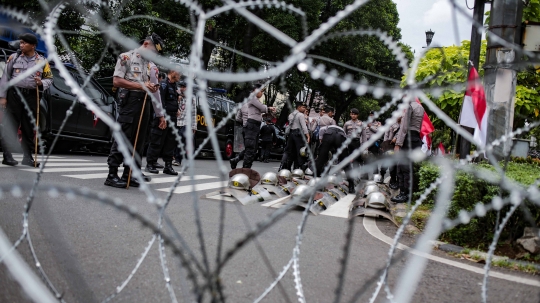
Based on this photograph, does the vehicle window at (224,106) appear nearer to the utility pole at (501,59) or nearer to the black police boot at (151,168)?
the black police boot at (151,168)

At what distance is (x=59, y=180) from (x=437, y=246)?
4.48 meters

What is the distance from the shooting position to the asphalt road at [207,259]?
248 cm

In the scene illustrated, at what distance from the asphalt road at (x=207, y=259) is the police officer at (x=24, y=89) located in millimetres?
2340

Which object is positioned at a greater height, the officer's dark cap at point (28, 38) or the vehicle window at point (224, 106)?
the officer's dark cap at point (28, 38)

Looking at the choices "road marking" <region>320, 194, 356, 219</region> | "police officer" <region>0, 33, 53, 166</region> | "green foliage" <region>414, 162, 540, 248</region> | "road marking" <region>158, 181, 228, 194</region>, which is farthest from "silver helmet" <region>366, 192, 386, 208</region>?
"police officer" <region>0, 33, 53, 166</region>

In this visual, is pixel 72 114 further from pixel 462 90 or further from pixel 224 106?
pixel 462 90

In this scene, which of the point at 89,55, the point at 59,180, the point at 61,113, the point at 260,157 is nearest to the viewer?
the point at 59,180

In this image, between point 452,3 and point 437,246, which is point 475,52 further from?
point 452,3

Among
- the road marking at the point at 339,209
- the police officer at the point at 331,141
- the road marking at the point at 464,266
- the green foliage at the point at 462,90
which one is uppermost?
the green foliage at the point at 462,90

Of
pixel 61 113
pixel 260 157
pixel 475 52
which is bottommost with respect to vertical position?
pixel 260 157

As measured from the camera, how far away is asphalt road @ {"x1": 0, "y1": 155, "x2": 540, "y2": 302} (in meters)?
2.48

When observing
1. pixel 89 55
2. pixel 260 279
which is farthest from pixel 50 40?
→ pixel 89 55

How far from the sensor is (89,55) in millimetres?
12727

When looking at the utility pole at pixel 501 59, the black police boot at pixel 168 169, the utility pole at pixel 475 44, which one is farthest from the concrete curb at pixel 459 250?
the black police boot at pixel 168 169
